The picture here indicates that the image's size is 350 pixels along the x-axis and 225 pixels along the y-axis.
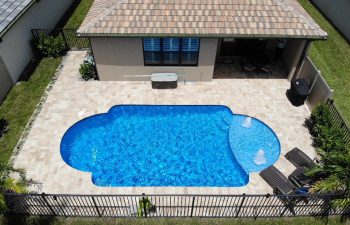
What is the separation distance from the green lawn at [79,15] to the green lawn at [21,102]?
5316mm

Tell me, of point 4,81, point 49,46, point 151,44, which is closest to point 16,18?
point 49,46

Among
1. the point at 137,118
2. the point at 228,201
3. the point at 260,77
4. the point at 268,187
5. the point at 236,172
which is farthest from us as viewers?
the point at 260,77

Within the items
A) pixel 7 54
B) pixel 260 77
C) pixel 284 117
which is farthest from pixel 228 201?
pixel 7 54

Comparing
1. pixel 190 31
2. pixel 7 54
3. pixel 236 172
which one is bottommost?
pixel 236 172

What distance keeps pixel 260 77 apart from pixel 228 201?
1012 centimetres

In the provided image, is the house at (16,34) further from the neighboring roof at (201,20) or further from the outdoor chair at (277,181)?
the outdoor chair at (277,181)

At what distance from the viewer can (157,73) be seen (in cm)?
1798

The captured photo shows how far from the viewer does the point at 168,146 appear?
15.1 meters

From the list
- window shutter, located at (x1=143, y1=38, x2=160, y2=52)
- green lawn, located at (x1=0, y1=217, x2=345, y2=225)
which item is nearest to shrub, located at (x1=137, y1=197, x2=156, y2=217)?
green lawn, located at (x1=0, y1=217, x2=345, y2=225)

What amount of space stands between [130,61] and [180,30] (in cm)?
389

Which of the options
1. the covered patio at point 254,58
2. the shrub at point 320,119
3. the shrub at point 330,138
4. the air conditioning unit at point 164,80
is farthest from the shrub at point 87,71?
the shrub at point 330,138

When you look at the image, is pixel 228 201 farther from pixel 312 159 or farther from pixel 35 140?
pixel 35 140

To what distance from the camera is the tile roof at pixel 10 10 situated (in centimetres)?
1658

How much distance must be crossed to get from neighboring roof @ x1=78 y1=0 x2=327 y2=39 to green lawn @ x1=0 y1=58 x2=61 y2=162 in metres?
5.29
